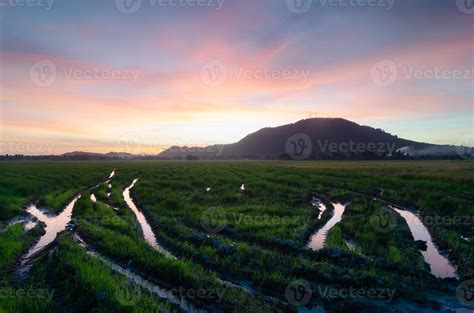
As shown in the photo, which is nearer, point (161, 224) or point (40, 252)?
point (40, 252)

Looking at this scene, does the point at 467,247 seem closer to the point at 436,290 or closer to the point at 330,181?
the point at 436,290

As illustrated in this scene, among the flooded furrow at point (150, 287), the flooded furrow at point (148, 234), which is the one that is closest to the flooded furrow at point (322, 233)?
the flooded furrow at point (148, 234)

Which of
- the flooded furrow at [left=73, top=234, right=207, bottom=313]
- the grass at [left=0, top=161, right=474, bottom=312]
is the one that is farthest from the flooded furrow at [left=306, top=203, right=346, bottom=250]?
the flooded furrow at [left=73, top=234, right=207, bottom=313]

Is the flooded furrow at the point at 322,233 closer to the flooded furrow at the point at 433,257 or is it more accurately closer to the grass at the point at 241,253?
the grass at the point at 241,253

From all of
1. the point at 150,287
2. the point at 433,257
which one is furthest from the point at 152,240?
the point at 433,257

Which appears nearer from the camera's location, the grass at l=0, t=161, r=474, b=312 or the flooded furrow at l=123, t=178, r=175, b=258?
the grass at l=0, t=161, r=474, b=312

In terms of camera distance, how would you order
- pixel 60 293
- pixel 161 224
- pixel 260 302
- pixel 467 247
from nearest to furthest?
pixel 260 302
pixel 60 293
pixel 467 247
pixel 161 224

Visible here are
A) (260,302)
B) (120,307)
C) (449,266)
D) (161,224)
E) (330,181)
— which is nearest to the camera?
(120,307)

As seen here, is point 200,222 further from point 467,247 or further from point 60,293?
point 467,247

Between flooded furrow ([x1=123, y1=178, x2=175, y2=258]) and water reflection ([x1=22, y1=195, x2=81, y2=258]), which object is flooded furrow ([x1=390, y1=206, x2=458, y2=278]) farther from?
water reflection ([x1=22, y1=195, x2=81, y2=258])

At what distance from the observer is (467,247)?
11672mm

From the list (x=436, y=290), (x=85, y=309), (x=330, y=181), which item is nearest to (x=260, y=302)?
(x=85, y=309)

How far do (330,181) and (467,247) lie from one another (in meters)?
23.2

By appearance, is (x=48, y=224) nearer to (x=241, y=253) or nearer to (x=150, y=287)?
(x=150, y=287)
